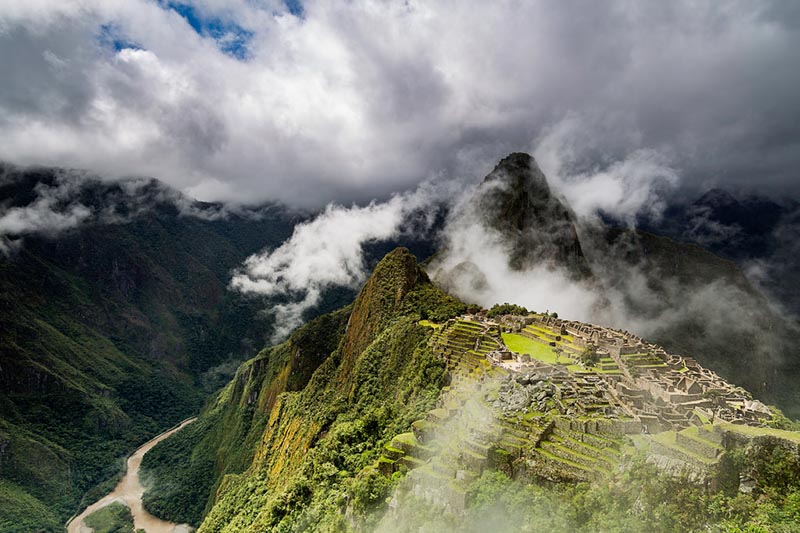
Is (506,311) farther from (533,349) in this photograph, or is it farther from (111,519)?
(111,519)

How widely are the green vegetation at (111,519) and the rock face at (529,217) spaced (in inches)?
5425

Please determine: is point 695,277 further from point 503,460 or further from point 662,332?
point 503,460

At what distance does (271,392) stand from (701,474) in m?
134

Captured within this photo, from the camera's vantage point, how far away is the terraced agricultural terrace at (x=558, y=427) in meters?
22.2

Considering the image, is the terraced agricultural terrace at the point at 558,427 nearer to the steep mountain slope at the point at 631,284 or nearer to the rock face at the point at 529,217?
the steep mountain slope at the point at 631,284

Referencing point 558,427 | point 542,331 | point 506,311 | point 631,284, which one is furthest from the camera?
point 631,284

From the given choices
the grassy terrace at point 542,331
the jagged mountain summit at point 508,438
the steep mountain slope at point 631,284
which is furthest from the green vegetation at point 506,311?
the steep mountain slope at point 631,284

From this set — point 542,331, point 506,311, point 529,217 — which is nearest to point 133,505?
point 506,311

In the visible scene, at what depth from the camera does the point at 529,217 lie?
180 meters

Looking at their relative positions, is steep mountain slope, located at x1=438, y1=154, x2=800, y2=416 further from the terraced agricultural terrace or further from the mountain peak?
the terraced agricultural terrace

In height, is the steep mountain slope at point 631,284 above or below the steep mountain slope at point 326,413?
above

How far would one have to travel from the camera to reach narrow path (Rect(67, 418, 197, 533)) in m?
115

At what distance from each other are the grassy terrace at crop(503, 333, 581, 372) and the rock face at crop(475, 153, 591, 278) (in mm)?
104062

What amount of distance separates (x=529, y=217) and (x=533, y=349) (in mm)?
130605
